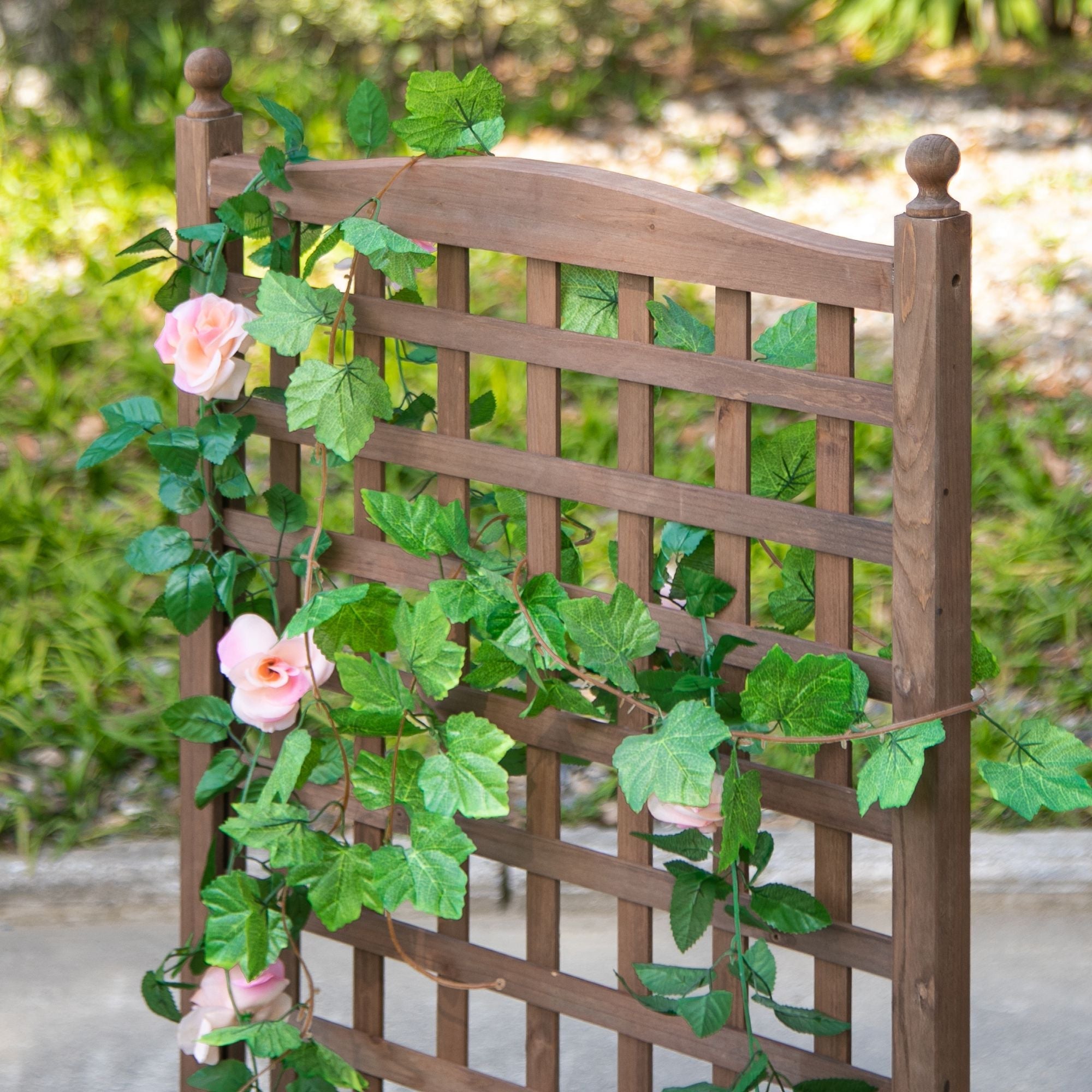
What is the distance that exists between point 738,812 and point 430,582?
38 cm

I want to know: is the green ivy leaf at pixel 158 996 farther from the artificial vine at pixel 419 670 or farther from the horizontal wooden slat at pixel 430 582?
the horizontal wooden slat at pixel 430 582

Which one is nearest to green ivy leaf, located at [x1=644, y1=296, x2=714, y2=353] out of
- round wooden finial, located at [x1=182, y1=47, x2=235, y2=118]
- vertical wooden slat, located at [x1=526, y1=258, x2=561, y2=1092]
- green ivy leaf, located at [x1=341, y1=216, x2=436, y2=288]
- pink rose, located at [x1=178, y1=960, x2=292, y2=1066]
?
vertical wooden slat, located at [x1=526, y1=258, x2=561, y2=1092]

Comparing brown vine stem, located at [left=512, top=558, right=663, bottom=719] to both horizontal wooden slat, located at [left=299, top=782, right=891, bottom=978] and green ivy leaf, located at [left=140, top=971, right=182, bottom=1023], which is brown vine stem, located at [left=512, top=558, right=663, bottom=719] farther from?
green ivy leaf, located at [left=140, top=971, right=182, bottom=1023]

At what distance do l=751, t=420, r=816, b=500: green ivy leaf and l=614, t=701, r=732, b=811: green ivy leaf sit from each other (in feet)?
0.81

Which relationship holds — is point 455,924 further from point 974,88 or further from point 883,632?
point 974,88

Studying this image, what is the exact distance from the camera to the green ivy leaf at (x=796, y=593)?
1.51 meters

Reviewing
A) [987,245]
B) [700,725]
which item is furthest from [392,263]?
[987,245]

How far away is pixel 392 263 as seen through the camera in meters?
1.51

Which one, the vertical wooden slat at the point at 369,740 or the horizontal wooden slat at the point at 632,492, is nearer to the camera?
the horizontal wooden slat at the point at 632,492

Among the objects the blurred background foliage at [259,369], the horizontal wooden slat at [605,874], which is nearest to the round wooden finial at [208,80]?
the horizontal wooden slat at [605,874]

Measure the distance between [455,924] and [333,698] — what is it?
1323 millimetres

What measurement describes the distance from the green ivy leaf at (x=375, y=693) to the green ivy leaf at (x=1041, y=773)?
1.76 ft

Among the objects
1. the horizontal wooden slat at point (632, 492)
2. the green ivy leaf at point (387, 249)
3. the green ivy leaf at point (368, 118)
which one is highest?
the green ivy leaf at point (368, 118)

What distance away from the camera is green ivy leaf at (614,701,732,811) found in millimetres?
1326
